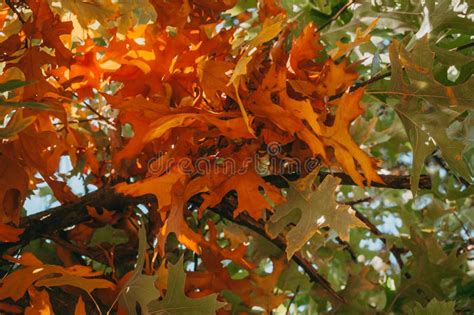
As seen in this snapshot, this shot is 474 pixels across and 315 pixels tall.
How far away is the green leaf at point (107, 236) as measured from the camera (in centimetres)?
97

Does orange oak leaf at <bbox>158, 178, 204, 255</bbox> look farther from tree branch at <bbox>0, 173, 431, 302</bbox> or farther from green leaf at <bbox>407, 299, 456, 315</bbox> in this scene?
green leaf at <bbox>407, 299, 456, 315</bbox>

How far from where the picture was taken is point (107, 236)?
0.98m

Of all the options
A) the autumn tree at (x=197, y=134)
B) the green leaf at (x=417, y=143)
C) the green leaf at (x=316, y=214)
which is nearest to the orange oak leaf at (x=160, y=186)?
the autumn tree at (x=197, y=134)

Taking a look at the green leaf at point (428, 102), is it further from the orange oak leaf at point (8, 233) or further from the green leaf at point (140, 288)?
the orange oak leaf at point (8, 233)

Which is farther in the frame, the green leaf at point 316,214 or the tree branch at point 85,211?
the tree branch at point 85,211

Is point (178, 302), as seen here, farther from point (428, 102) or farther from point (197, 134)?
point (428, 102)

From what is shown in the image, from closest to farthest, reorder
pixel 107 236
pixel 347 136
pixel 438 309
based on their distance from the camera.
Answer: pixel 347 136 → pixel 438 309 → pixel 107 236

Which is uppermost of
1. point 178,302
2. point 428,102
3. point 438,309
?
point 428,102

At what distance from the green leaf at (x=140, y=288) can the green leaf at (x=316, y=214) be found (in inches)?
5.5

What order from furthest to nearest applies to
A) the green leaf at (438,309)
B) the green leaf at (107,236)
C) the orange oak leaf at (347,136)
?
the green leaf at (107,236), the green leaf at (438,309), the orange oak leaf at (347,136)

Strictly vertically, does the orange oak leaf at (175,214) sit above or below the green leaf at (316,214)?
above

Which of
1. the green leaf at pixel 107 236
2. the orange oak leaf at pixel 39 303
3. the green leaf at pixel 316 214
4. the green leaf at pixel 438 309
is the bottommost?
the green leaf at pixel 438 309

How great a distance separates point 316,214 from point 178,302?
169mm

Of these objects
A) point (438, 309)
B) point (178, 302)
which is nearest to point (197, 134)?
point (178, 302)
